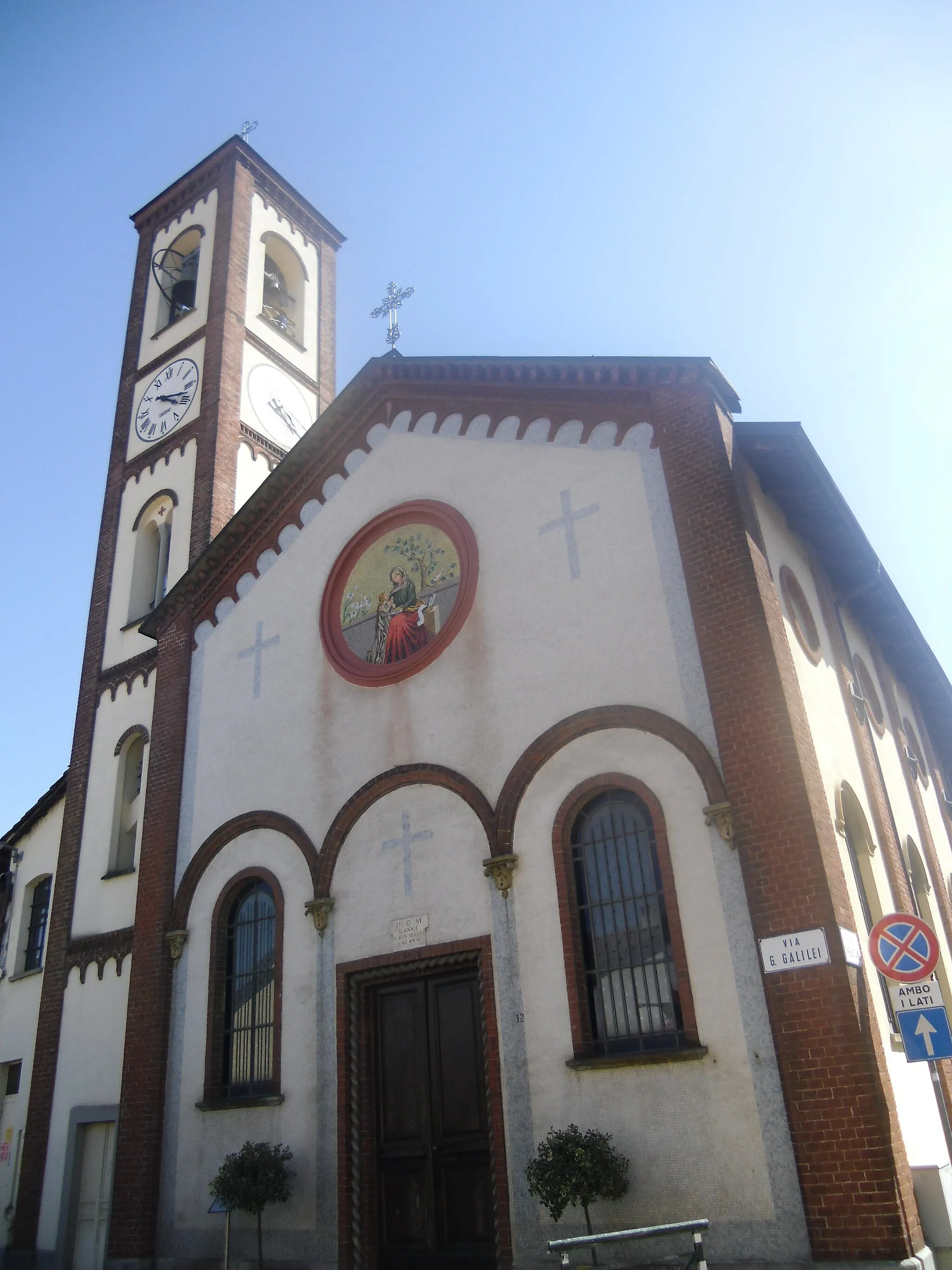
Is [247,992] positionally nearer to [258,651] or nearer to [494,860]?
[494,860]

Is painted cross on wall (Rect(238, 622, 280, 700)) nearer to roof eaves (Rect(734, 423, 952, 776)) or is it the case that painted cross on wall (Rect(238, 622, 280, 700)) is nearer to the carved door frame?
the carved door frame

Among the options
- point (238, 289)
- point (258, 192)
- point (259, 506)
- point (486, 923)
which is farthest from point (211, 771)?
point (258, 192)

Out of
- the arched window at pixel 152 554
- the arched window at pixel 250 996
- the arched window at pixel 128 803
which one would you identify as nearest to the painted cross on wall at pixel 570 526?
the arched window at pixel 250 996

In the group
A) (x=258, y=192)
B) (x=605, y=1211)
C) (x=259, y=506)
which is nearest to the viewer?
(x=605, y=1211)

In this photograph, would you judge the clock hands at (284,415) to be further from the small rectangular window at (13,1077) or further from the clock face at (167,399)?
the small rectangular window at (13,1077)

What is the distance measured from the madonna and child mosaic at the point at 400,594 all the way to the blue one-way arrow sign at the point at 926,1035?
6598 mm

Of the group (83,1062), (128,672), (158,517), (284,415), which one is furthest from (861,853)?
(284,415)

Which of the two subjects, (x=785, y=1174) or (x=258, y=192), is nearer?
(x=785, y=1174)

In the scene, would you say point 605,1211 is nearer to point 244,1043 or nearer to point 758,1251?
point 758,1251

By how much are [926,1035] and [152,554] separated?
48.9ft

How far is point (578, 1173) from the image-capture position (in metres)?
8.78

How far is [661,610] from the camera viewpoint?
35.3ft

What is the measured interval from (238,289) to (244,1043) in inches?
563

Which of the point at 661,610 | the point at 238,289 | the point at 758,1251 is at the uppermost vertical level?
the point at 238,289
